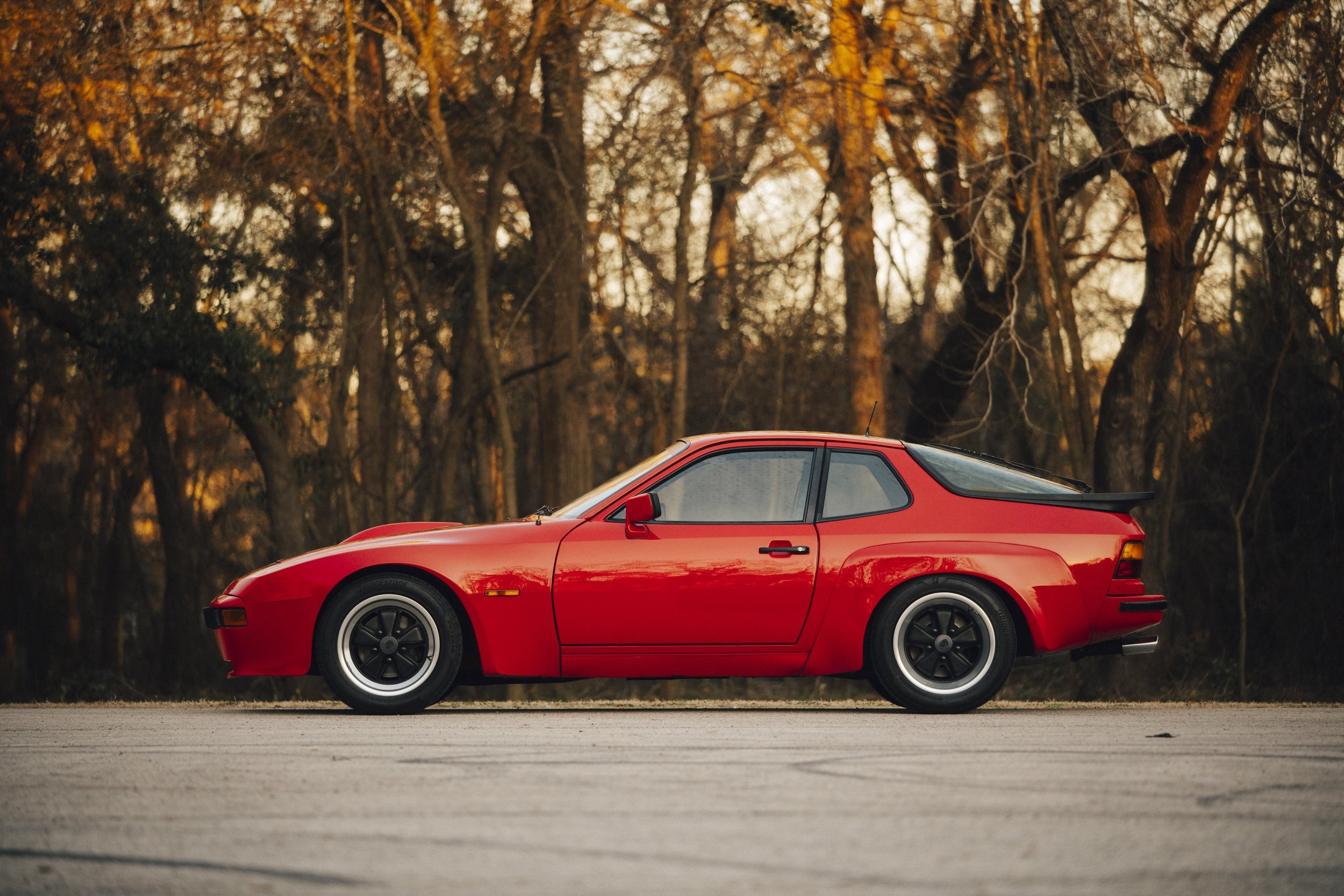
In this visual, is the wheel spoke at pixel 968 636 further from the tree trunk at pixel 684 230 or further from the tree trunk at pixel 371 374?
the tree trunk at pixel 371 374

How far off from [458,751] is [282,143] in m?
15.7

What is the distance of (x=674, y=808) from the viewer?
14.6ft

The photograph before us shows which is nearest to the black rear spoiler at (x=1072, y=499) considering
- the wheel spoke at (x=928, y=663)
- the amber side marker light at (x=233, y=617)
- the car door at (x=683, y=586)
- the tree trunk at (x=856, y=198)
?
the wheel spoke at (x=928, y=663)

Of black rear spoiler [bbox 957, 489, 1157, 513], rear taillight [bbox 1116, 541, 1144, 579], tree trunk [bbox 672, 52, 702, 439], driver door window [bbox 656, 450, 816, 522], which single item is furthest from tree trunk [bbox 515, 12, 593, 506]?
rear taillight [bbox 1116, 541, 1144, 579]

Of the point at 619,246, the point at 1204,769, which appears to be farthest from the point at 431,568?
the point at 619,246

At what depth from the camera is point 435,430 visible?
32.3 meters

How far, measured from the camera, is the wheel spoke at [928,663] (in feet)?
24.4

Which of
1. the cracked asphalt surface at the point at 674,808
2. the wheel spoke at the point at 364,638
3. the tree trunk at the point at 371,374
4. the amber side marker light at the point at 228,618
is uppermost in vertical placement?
the tree trunk at the point at 371,374

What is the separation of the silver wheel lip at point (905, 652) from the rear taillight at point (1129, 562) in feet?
2.35

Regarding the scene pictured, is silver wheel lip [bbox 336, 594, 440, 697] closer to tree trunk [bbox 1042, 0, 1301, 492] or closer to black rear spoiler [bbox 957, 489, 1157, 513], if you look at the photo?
black rear spoiler [bbox 957, 489, 1157, 513]

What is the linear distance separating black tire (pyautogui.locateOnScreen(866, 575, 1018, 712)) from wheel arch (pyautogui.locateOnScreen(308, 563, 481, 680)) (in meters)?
1.96

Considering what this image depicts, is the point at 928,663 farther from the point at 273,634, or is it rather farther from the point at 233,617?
the point at 233,617

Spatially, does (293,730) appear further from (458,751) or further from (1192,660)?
(1192,660)

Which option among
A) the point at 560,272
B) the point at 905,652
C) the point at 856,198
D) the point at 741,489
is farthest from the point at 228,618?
the point at 560,272
